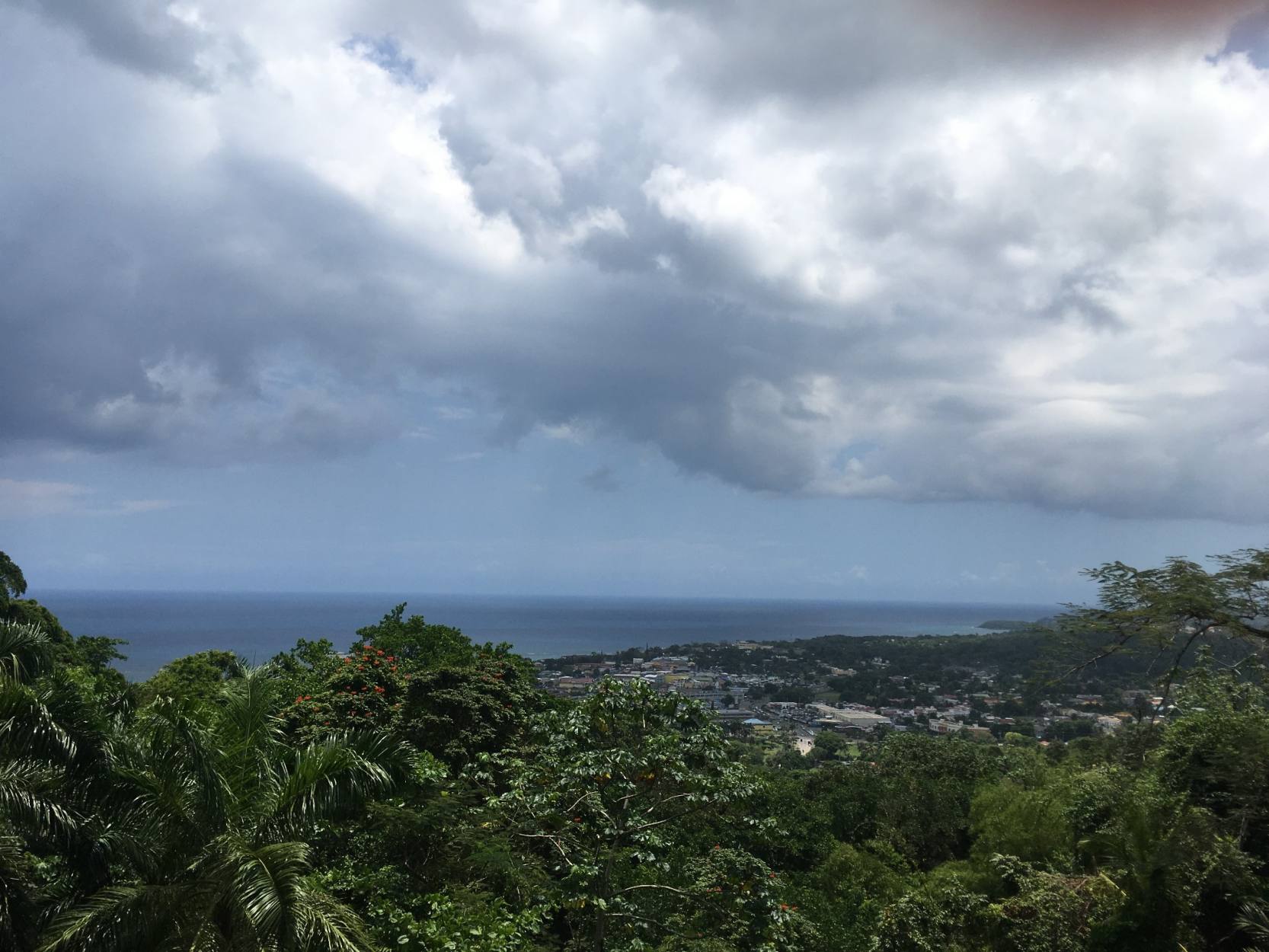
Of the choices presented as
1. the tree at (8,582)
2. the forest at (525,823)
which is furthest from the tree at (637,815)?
the tree at (8,582)

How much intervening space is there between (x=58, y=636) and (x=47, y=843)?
2143cm

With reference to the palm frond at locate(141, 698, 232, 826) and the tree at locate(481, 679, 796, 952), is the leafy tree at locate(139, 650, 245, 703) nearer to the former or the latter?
the palm frond at locate(141, 698, 232, 826)

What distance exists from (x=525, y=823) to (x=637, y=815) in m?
1.37

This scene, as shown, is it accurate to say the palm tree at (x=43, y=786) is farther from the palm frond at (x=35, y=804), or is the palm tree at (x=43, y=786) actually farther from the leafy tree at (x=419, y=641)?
the leafy tree at (x=419, y=641)

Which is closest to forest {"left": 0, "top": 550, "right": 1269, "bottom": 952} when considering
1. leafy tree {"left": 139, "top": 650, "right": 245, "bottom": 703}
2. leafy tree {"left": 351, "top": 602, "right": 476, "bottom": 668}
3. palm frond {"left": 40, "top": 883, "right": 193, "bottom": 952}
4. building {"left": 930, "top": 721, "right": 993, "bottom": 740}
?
palm frond {"left": 40, "top": 883, "right": 193, "bottom": 952}

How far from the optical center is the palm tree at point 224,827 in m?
6.39

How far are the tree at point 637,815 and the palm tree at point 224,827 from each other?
1.95 metres

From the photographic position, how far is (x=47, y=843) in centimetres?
780

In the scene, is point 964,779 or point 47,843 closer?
point 47,843

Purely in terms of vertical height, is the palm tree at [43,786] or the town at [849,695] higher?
the palm tree at [43,786]

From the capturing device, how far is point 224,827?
295 inches

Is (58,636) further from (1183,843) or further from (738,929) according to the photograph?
(1183,843)

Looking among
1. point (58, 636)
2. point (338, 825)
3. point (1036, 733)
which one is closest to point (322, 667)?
point (338, 825)

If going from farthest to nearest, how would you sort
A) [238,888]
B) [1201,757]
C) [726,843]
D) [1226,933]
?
[726,843] < [1201,757] < [1226,933] < [238,888]
